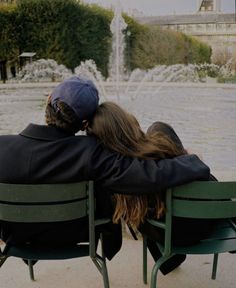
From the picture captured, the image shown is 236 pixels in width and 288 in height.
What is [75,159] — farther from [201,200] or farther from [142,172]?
[201,200]

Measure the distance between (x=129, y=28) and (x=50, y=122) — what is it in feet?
136

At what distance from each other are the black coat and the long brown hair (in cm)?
4

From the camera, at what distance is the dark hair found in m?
2.05

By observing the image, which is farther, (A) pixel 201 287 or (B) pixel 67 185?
(A) pixel 201 287

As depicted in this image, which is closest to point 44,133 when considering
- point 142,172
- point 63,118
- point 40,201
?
point 63,118

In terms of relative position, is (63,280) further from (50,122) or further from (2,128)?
(2,128)

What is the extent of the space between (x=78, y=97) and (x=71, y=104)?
0.13 feet

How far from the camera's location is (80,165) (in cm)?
200

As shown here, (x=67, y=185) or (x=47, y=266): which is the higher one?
(x=67, y=185)

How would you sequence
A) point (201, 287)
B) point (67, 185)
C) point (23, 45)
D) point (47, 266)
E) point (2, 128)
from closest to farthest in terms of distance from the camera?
1. point (67, 185)
2. point (201, 287)
3. point (47, 266)
4. point (2, 128)
5. point (23, 45)

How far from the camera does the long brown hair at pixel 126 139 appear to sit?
203 cm

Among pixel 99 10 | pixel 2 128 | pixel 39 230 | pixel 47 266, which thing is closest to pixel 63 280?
pixel 47 266

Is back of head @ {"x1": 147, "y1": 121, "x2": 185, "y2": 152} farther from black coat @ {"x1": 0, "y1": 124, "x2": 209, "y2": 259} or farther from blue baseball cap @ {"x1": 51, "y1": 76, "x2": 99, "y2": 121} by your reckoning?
blue baseball cap @ {"x1": 51, "y1": 76, "x2": 99, "y2": 121}

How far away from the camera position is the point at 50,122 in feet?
6.83
